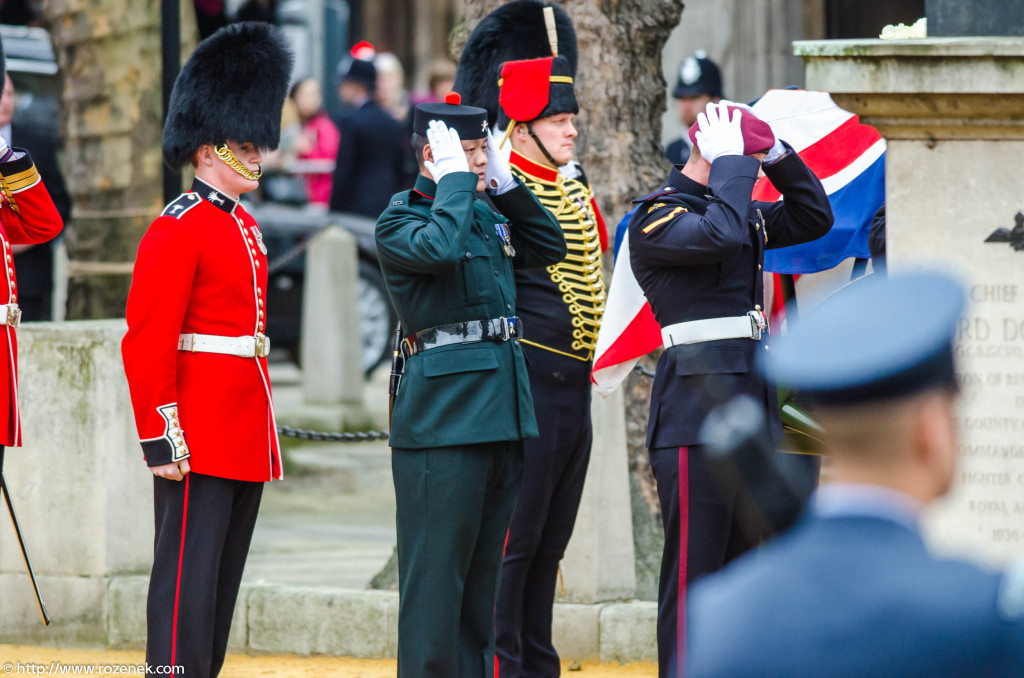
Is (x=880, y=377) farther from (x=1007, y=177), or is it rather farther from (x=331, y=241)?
(x=331, y=241)

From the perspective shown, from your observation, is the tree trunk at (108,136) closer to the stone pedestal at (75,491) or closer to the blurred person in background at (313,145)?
the stone pedestal at (75,491)

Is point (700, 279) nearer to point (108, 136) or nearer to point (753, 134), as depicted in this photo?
point (753, 134)

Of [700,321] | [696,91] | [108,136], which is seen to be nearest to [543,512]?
[700,321]

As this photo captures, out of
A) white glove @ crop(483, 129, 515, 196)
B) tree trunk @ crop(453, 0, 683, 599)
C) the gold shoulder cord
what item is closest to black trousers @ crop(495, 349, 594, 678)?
the gold shoulder cord

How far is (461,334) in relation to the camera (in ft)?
14.6

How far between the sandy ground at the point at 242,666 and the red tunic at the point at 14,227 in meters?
0.85

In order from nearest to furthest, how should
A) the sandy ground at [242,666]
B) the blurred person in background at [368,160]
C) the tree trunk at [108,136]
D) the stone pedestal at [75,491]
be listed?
1. the sandy ground at [242,666]
2. the stone pedestal at [75,491]
3. the tree trunk at [108,136]
4. the blurred person in background at [368,160]

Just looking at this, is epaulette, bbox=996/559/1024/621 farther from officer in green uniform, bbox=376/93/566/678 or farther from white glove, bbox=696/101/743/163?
white glove, bbox=696/101/743/163

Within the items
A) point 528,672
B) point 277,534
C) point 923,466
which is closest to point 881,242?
point 528,672

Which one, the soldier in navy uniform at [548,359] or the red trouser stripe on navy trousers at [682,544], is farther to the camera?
the soldier in navy uniform at [548,359]

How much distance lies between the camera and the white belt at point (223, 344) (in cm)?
467

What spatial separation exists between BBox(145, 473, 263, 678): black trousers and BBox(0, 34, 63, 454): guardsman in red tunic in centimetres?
95

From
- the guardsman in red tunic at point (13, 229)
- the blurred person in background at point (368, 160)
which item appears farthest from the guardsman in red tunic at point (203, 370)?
the blurred person in background at point (368, 160)

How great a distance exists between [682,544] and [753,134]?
120cm
